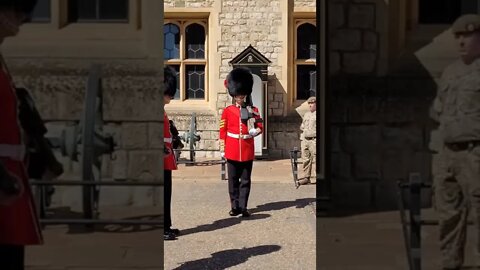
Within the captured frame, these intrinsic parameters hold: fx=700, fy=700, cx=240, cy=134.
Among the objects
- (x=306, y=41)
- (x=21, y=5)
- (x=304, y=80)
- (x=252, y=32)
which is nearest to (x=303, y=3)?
(x=306, y=41)

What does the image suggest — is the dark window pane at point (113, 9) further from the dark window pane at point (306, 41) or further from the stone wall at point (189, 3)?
the dark window pane at point (306, 41)

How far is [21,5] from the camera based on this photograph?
77.9 inches

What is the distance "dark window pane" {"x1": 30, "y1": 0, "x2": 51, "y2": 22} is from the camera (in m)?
2.01

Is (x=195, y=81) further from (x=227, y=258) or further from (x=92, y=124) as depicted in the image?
(x=92, y=124)

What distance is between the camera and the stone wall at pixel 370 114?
206 cm

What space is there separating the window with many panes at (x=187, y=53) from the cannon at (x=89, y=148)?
10.2 metres

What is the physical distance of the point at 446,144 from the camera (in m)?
2.03

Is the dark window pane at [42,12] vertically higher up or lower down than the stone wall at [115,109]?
higher up

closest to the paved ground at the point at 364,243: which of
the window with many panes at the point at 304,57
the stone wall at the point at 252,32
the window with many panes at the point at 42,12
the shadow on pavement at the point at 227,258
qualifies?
the window with many panes at the point at 42,12

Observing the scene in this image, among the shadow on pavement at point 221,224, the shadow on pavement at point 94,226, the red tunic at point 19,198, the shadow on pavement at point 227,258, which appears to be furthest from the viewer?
the shadow on pavement at point 221,224

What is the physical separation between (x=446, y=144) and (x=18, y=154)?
3.98 feet

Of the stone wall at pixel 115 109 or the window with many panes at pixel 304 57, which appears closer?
the stone wall at pixel 115 109

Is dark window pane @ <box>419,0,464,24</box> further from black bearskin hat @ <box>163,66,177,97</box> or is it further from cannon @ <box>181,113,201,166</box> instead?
cannon @ <box>181,113,201,166</box>

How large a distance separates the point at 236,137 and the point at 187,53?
21.4ft
